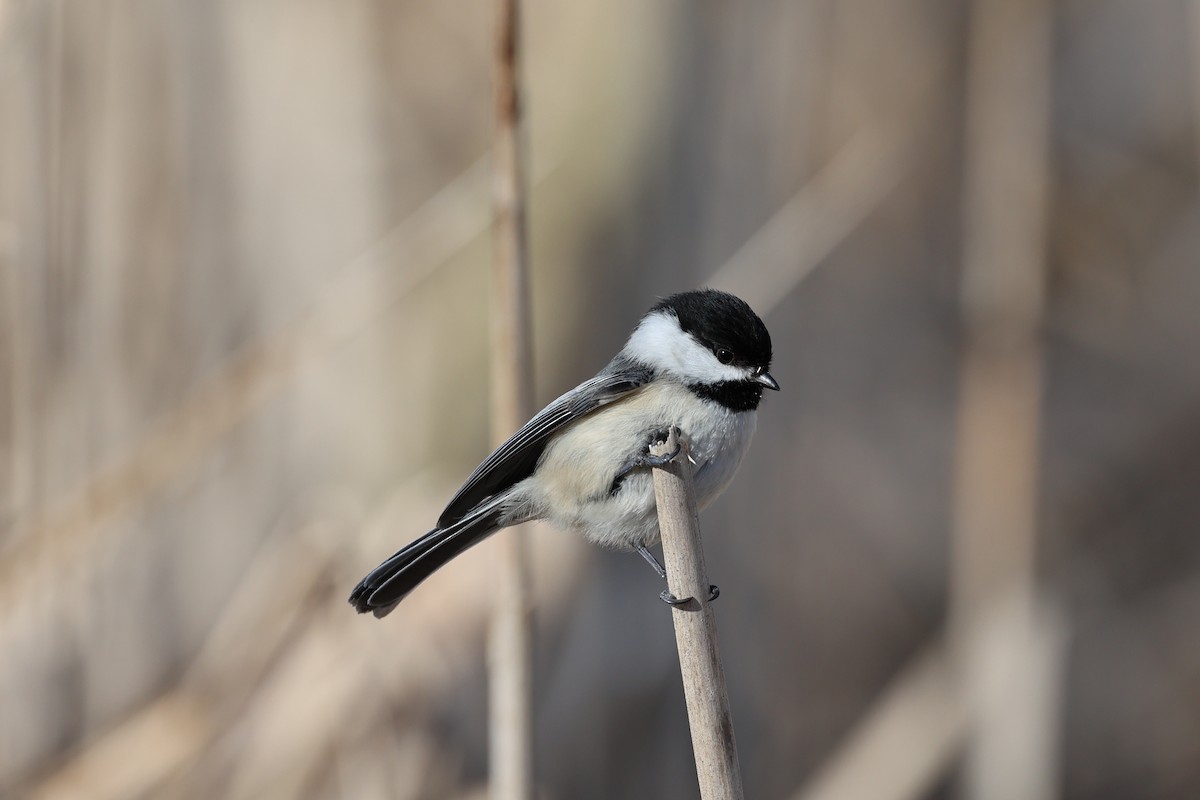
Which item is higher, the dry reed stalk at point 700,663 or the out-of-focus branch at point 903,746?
the out-of-focus branch at point 903,746

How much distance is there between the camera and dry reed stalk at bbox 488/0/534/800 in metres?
1.31

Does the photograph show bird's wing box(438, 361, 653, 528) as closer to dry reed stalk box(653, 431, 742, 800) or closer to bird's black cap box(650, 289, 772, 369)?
bird's black cap box(650, 289, 772, 369)

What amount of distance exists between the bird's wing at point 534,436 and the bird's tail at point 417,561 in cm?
2

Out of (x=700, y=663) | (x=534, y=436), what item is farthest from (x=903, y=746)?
(x=700, y=663)

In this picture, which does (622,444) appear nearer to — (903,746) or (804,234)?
(804,234)

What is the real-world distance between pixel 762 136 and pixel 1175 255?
1374 mm

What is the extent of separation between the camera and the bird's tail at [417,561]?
53.9 inches

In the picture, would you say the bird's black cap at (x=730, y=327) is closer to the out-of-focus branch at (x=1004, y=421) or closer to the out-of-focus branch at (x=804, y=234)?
the out-of-focus branch at (x=804, y=234)

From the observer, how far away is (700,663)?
98 centimetres

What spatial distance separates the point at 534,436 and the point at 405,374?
0.83m

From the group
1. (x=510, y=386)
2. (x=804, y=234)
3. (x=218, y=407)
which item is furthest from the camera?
(x=804, y=234)

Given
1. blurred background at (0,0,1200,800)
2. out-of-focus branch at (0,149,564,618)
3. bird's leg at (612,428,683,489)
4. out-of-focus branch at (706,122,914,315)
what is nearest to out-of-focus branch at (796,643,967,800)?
blurred background at (0,0,1200,800)

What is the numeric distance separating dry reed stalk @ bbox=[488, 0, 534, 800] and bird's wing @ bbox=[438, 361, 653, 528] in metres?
0.03

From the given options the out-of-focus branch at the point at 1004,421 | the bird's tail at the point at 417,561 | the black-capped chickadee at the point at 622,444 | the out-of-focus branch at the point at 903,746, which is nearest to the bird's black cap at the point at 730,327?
the black-capped chickadee at the point at 622,444
